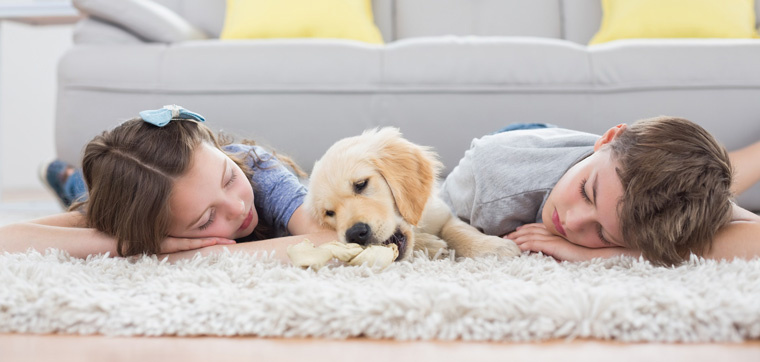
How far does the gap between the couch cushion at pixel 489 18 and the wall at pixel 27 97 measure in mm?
3201

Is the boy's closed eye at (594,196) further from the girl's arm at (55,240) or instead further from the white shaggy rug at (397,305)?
the girl's arm at (55,240)

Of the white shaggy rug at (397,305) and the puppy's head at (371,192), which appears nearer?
the white shaggy rug at (397,305)

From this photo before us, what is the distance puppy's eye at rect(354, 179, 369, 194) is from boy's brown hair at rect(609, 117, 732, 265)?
549 millimetres

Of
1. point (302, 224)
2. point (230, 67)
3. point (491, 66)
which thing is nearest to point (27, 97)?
point (230, 67)

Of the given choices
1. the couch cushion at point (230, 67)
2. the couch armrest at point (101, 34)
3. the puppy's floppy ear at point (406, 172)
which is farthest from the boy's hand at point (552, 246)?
the couch armrest at point (101, 34)

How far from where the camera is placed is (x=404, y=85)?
223 cm

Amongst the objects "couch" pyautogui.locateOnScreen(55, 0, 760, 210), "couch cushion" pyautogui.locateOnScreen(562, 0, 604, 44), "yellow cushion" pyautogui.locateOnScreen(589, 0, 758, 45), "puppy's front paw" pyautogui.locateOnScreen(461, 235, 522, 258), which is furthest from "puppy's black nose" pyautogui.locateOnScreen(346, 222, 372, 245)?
"couch cushion" pyautogui.locateOnScreen(562, 0, 604, 44)

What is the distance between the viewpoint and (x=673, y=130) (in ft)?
4.37

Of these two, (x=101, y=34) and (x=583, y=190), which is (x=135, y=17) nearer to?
(x=101, y=34)

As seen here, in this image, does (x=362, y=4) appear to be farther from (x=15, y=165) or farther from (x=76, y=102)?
(x=15, y=165)

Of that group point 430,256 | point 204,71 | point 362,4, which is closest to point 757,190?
point 430,256

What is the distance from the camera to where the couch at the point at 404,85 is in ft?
6.98

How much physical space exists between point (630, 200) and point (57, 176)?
2122mm

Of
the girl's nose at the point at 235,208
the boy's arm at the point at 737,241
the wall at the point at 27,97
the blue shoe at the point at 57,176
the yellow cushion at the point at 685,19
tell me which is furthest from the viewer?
the wall at the point at 27,97
